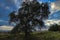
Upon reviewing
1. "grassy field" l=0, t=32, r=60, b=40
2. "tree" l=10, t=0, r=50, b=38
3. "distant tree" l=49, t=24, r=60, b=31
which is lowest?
"grassy field" l=0, t=32, r=60, b=40

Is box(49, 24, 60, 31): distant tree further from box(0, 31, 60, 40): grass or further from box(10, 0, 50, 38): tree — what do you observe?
box(10, 0, 50, 38): tree

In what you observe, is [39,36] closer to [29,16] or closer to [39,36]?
[39,36]

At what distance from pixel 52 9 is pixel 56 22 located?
36 centimetres

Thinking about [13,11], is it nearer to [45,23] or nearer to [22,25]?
[22,25]

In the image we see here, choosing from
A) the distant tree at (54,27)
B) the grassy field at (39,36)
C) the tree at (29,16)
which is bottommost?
the grassy field at (39,36)

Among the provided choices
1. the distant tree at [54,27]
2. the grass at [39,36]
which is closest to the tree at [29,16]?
the grass at [39,36]

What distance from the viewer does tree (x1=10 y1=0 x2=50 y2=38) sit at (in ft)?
14.2

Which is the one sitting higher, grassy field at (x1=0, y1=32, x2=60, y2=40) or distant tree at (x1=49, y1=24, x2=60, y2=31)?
distant tree at (x1=49, y1=24, x2=60, y2=31)

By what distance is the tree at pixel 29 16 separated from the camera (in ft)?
14.2

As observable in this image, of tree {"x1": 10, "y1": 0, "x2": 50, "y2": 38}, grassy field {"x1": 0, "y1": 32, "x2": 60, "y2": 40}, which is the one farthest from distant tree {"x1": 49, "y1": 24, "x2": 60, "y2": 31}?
tree {"x1": 10, "y1": 0, "x2": 50, "y2": 38}

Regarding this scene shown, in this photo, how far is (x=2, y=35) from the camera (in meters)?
4.25

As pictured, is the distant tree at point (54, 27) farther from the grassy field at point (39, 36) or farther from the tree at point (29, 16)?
the tree at point (29, 16)

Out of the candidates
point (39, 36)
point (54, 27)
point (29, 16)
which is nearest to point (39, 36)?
point (39, 36)

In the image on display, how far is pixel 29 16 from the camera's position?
4336 millimetres
